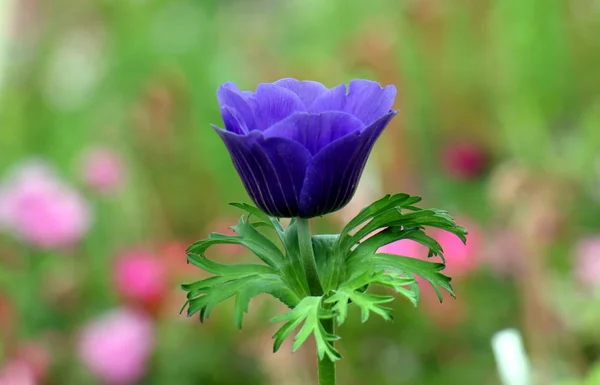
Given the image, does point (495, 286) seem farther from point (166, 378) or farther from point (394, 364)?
point (166, 378)

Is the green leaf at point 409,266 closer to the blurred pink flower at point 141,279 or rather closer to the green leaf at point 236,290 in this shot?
the green leaf at point 236,290

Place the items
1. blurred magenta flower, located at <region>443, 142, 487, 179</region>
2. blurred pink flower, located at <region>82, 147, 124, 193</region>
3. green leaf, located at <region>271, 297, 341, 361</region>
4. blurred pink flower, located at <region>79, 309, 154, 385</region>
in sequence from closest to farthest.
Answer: green leaf, located at <region>271, 297, 341, 361</region> → blurred pink flower, located at <region>79, 309, 154, 385</region> → blurred pink flower, located at <region>82, 147, 124, 193</region> → blurred magenta flower, located at <region>443, 142, 487, 179</region>

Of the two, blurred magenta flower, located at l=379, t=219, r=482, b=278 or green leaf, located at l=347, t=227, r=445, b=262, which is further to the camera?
blurred magenta flower, located at l=379, t=219, r=482, b=278

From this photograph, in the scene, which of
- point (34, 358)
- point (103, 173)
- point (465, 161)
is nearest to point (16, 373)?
point (34, 358)

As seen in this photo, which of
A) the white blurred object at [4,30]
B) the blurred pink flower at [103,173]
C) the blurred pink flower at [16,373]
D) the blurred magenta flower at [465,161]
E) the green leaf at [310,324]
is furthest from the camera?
the white blurred object at [4,30]

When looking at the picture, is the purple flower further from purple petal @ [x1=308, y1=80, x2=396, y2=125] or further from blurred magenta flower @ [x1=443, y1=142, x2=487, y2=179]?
blurred magenta flower @ [x1=443, y1=142, x2=487, y2=179]

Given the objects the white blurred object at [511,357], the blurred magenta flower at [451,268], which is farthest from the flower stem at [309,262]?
the blurred magenta flower at [451,268]

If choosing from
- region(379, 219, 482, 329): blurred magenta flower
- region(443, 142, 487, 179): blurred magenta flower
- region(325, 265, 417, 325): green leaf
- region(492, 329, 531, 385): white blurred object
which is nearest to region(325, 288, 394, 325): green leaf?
region(325, 265, 417, 325): green leaf

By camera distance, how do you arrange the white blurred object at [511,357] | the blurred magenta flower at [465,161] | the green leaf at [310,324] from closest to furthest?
the green leaf at [310,324]
the white blurred object at [511,357]
the blurred magenta flower at [465,161]
